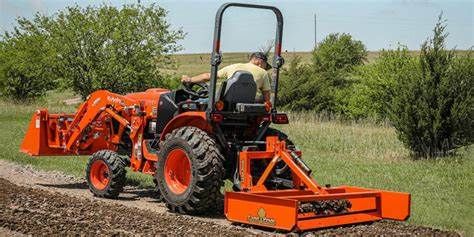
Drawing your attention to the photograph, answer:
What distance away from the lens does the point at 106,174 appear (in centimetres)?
1021

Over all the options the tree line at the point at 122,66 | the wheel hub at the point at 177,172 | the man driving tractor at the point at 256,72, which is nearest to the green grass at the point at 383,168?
the man driving tractor at the point at 256,72

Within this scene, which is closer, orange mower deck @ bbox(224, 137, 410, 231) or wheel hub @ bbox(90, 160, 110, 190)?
→ orange mower deck @ bbox(224, 137, 410, 231)

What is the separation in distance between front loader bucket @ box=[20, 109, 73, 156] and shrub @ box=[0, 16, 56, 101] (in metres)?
24.9

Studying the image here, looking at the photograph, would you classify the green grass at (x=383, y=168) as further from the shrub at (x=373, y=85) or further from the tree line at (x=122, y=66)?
the shrub at (x=373, y=85)

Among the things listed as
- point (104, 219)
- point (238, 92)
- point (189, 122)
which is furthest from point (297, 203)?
point (189, 122)

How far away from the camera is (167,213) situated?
855cm

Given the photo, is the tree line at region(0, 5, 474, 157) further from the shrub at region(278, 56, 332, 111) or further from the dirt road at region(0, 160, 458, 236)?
the dirt road at region(0, 160, 458, 236)

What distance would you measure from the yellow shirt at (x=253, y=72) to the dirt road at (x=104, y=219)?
1852mm

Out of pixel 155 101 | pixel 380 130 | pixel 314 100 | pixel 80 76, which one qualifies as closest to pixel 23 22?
pixel 80 76

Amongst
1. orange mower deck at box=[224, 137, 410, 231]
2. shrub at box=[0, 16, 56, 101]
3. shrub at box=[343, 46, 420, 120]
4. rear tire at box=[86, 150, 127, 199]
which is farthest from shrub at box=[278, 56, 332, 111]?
orange mower deck at box=[224, 137, 410, 231]

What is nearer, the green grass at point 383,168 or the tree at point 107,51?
the green grass at point 383,168

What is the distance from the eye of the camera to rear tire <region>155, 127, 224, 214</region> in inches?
316

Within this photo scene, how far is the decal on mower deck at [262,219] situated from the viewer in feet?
23.3

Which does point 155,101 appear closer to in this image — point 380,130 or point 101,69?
point 380,130
